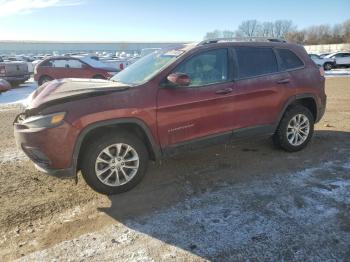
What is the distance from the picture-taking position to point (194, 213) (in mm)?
3539

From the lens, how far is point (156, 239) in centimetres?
312

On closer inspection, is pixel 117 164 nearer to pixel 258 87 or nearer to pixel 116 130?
pixel 116 130

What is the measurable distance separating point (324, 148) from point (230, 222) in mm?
3038

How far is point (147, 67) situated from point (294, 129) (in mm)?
2562

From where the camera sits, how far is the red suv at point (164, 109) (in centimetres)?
361

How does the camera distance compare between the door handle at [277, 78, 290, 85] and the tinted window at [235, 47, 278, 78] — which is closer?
the tinted window at [235, 47, 278, 78]

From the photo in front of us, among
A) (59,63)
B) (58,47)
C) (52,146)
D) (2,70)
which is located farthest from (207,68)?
(58,47)

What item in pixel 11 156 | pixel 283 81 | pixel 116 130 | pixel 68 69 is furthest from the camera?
pixel 68 69

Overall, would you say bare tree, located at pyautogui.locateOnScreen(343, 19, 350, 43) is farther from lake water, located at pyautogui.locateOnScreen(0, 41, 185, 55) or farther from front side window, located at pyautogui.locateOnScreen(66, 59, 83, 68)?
front side window, located at pyautogui.locateOnScreen(66, 59, 83, 68)

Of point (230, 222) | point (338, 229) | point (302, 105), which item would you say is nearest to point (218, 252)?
point (230, 222)

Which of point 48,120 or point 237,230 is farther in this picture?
point 48,120

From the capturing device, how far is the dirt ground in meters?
2.94

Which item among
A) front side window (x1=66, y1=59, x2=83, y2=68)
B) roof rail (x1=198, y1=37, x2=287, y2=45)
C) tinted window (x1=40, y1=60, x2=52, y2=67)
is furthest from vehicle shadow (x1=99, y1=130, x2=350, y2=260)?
tinted window (x1=40, y1=60, x2=52, y2=67)

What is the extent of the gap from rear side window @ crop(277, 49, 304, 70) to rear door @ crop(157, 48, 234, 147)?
1081 mm
